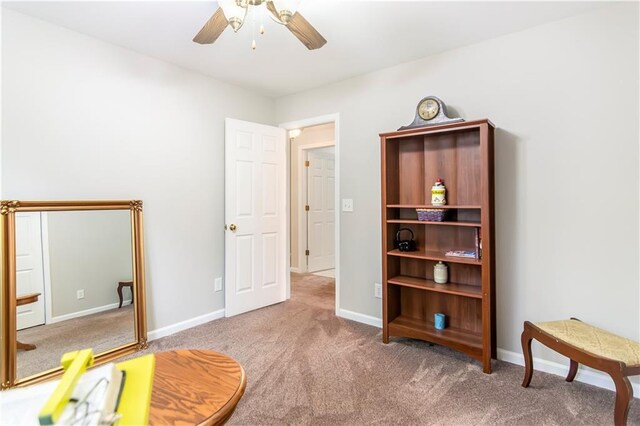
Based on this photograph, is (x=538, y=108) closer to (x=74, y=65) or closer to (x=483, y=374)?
(x=483, y=374)

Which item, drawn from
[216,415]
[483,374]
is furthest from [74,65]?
[483,374]

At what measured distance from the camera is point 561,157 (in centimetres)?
218

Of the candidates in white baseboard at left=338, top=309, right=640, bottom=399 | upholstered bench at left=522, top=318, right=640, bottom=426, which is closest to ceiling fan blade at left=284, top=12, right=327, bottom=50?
upholstered bench at left=522, top=318, right=640, bottom=426

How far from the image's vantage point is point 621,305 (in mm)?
2012

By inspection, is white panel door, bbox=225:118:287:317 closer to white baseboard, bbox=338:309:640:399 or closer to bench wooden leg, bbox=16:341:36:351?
bench wooden leg, bbox=16:341:36:351

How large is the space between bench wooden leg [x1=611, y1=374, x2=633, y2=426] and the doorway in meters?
3.66

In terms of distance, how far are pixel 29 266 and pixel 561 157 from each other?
353cm

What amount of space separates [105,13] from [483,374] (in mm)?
3410

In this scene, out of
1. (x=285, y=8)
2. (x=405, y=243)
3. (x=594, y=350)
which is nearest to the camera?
(x=285, y=8)

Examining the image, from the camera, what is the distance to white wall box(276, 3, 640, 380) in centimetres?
200

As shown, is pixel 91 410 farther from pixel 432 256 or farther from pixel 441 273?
pixel 441 273

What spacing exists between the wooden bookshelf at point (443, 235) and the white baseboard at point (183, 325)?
5.38 feet

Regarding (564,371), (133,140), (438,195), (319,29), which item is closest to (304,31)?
(319,29)

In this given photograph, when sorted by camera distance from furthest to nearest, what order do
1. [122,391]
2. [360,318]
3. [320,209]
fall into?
[320,209] < [360,318] < [122,391]
